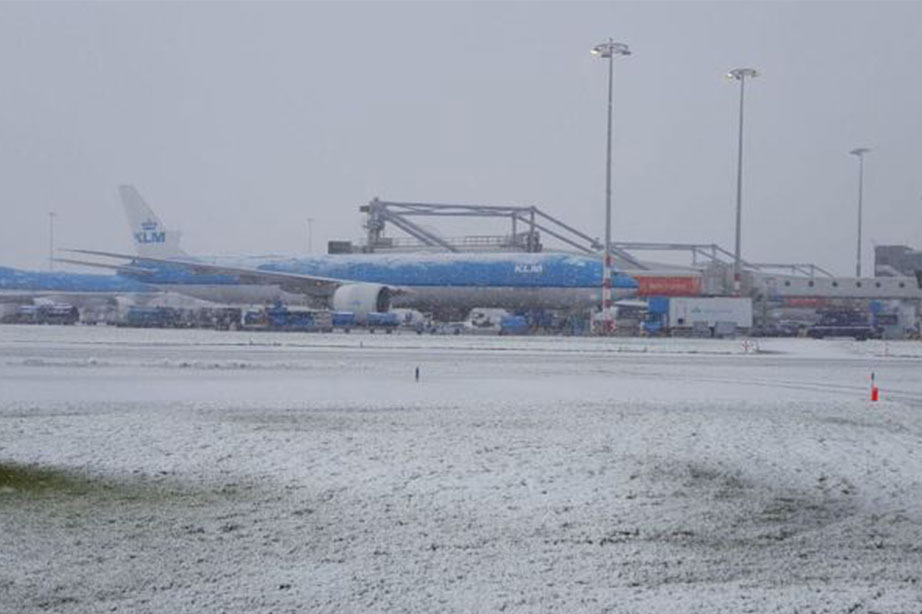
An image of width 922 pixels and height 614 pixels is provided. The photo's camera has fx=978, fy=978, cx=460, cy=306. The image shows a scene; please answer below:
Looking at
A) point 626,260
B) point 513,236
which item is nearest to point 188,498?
point 513,236

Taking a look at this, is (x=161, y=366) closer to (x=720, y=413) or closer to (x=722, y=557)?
(x=720, y=413)

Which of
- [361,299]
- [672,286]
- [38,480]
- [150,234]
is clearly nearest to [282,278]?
[361,299]

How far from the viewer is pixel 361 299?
51.6 m

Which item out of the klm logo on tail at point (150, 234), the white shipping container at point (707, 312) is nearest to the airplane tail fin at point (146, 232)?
the klm logo on tail at point (150, 234)

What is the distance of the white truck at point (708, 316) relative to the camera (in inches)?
2012

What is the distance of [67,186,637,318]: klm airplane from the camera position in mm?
52688

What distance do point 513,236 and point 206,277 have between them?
2412 cm

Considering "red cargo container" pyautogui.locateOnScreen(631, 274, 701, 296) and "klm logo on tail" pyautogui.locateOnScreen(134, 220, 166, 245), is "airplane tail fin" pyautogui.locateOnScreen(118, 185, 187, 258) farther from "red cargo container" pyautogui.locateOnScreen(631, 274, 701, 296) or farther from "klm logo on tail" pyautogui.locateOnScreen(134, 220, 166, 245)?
"red cargo container" pyautogui.locateOnScreen(631, 274, 701, 296)

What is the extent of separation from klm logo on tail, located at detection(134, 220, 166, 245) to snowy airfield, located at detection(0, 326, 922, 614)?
48.1 m

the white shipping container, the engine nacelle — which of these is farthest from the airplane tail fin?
the white shipping container

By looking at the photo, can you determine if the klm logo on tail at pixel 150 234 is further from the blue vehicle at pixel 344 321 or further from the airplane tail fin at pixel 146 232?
the blue vehicle at pixel 344 321

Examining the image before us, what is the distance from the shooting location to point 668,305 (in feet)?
170

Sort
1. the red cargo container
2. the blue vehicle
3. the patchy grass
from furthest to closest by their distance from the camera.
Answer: the red cargo container < the blue vehicle < the patchy grass

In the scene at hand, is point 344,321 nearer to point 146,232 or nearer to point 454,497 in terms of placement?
point 146,232
